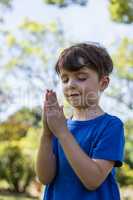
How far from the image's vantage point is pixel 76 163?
1.25 meters

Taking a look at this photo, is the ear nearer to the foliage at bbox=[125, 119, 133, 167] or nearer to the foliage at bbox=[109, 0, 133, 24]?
the foliage at bbox=[109, 0, 133, 24]

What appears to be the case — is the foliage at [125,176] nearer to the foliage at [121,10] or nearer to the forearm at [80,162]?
the foliage at [121,10]

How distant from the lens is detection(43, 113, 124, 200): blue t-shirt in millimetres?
1304

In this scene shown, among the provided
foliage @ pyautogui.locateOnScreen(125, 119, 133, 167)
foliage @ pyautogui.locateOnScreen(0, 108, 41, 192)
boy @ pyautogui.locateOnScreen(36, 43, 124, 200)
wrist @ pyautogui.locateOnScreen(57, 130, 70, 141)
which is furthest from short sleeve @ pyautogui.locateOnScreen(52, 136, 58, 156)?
foliage @ pyautogui.locateOnScreen(0, 108, 41, 192)

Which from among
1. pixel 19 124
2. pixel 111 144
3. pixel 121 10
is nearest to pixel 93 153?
pixel 111 144

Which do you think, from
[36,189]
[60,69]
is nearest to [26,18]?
[36,189]

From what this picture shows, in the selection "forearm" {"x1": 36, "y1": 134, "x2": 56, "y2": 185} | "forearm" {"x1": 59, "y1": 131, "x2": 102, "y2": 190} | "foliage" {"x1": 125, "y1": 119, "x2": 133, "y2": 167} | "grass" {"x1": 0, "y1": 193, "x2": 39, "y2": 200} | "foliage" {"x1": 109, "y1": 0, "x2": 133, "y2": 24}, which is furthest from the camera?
"foliage" {"x1": 125, "y1": 119, "x2": 133, "y2": 167}

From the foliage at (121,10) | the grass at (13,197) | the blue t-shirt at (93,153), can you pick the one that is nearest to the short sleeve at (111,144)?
the blue t-shirt at (93,153)

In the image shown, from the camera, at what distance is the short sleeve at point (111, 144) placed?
1293 millimetres

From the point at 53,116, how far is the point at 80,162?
14 centimetres

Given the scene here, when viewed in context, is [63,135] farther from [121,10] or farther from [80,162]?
[121,10]

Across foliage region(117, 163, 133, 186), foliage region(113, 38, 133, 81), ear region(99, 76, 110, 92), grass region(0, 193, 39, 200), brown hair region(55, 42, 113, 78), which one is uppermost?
foliage region(113, 38, 133, 81)

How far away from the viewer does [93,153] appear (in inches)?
51.1

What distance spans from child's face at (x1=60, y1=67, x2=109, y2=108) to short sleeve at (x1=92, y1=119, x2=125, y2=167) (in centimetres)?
9
